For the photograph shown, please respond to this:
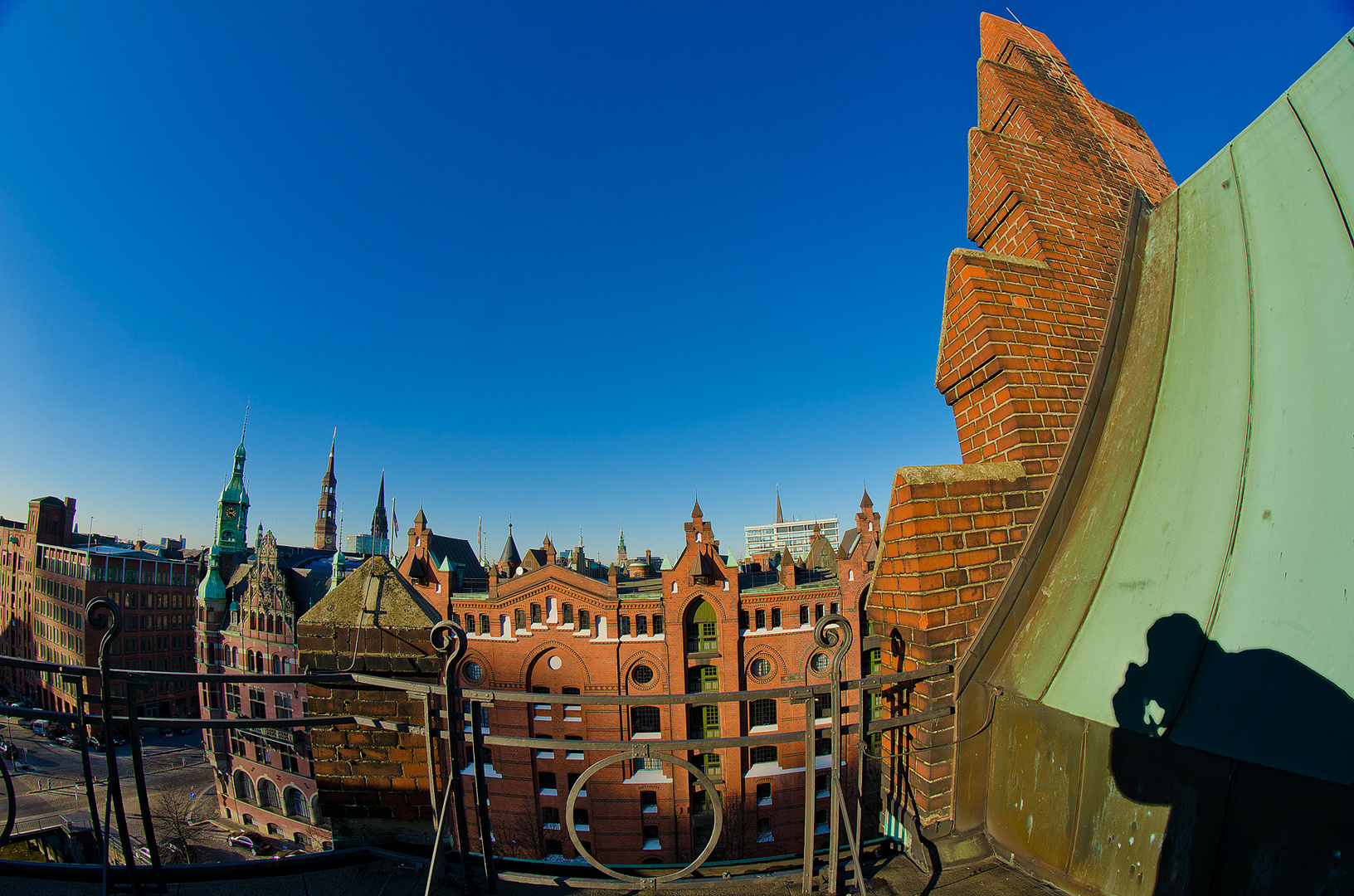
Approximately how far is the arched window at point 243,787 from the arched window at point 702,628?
26.5 metres

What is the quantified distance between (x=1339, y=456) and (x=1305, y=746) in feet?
3.43

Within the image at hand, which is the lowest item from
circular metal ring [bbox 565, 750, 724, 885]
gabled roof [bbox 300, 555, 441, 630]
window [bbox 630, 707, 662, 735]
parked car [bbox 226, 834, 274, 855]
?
parked car [bbox 226, 834, 274, 855]

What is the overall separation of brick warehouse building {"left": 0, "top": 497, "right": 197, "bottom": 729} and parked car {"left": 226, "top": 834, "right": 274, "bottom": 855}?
21.8 metres

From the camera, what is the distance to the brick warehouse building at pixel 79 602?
45.8 meters

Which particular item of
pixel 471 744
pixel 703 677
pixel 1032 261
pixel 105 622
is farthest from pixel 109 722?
pixel 703 677

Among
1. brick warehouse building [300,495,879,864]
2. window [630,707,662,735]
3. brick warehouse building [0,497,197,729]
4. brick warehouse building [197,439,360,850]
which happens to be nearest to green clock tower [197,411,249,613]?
brick warehouse building [197,439,360,850]

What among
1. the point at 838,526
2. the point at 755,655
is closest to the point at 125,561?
the point at 755,655

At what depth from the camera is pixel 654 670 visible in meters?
23.8

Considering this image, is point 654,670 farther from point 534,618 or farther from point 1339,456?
point 1339,456

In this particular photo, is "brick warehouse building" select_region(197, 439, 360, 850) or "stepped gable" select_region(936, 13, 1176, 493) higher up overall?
"stepped gable" select_region(936, 13, 1176, 493)

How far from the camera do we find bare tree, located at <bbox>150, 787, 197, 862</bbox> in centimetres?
2179

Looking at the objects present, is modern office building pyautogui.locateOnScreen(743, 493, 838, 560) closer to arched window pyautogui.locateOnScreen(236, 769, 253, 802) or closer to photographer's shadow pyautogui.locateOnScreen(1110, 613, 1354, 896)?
arched window pyautogui.locateOnScreen(236, 769, 253, 802)

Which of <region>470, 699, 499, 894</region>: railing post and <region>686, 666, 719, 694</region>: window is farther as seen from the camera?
<region>686, 666, 719, 694</region>: window

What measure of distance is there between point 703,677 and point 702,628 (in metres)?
2.06
